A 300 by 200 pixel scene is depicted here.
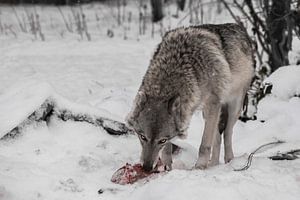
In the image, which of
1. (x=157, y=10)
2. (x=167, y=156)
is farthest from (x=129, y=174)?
(x=157, y=10)

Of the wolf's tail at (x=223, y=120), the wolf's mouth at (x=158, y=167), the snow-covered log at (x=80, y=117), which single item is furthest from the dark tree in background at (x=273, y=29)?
the wolf's mouth at (x=158, y=167)

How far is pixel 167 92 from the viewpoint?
177 inches

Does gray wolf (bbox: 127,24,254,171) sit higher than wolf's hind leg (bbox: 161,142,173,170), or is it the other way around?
gray wolf (bbox: 127,24,254,171)

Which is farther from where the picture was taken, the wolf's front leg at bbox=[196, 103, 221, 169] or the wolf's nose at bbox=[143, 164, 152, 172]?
the wolf's front leg at bbox=[196, 103, 221, 169]

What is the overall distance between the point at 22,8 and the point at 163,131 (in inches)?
522

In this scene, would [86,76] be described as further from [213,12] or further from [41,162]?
[213,12]

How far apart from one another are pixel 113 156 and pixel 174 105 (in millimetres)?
1159

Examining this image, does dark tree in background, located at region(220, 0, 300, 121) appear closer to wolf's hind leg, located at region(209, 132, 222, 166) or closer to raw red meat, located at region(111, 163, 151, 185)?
wolf's hind leg, located at region(209, 132, 222, 166)

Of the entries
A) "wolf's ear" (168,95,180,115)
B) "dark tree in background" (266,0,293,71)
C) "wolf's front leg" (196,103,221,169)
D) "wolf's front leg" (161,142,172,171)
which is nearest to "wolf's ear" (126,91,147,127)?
"wolf's ear" (168,95,180,115)

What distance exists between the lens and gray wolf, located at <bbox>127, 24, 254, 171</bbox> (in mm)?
4316

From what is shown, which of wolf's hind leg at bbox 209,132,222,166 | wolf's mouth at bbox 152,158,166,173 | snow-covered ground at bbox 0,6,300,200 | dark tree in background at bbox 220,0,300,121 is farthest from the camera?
dark tree in background at bbox 220,0,300,121

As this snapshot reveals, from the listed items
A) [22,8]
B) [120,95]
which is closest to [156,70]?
[120,95]

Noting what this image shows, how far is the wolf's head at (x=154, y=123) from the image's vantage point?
427 centimetres

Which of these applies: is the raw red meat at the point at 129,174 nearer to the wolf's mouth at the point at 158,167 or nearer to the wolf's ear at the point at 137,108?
the wolf's mouth at the point at 158,167
